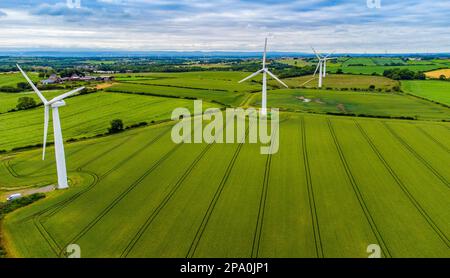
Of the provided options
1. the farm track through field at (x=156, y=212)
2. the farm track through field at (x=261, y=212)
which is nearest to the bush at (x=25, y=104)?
the farm track through field at (x=156, y=212)

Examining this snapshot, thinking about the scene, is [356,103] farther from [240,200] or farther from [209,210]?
[209,210]

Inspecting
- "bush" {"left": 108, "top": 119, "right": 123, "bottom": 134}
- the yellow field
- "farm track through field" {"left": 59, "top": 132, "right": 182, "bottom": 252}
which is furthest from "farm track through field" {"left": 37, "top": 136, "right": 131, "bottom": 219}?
the yellow field

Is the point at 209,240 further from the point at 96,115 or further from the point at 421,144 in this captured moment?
the point at 96,115

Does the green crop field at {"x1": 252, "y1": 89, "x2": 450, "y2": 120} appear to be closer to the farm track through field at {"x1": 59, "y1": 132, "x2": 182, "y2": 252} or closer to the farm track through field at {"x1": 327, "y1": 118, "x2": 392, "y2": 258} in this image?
the farm track through field at {"x1": 327, "y1": 118, "x2": 392, "y2": 258}

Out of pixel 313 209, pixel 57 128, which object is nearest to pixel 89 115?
pixel 57 128

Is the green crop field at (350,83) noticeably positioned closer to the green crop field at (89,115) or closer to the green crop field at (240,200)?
the green crop field at (89,115)
